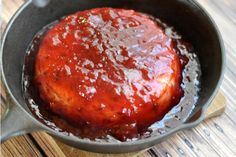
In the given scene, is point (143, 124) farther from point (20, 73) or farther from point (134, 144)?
point (20, 73)

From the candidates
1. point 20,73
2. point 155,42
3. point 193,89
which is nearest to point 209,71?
point 193,89

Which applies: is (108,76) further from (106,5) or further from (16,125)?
(106,5)

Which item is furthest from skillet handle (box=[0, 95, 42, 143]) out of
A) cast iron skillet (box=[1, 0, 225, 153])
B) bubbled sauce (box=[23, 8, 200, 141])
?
bubbled sauce (box=[23, 8, 200, 141])

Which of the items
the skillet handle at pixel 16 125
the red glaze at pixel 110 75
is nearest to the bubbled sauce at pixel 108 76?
the red glaze at pixel 110 75

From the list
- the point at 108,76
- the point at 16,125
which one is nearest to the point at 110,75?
the point at 108,76

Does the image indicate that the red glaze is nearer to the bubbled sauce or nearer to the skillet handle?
the bubbled sauce
